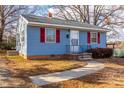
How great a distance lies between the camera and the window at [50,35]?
60.0ft

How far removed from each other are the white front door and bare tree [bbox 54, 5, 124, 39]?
16.6 m

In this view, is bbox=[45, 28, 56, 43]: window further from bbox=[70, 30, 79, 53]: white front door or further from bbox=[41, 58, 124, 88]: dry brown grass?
bbox=[41, 58, 124, 88]: dry brown grass

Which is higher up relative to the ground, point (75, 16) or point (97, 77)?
point (75, 16)

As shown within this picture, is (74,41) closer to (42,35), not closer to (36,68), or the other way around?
(42,35)

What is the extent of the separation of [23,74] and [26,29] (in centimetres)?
704

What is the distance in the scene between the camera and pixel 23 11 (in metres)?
36.2

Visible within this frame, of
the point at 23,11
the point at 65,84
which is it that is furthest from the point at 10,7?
the point at 65,84

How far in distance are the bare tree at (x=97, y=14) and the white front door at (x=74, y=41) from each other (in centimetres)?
1664

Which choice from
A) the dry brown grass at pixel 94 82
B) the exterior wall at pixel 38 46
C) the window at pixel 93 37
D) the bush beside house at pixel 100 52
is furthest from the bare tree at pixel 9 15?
the dry brown grass at pixel 94 82

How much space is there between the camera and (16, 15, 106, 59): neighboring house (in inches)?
686

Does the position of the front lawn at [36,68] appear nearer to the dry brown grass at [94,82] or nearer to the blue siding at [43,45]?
the dry brown grass at [94,82]

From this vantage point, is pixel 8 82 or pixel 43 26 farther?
pixel 43 26
